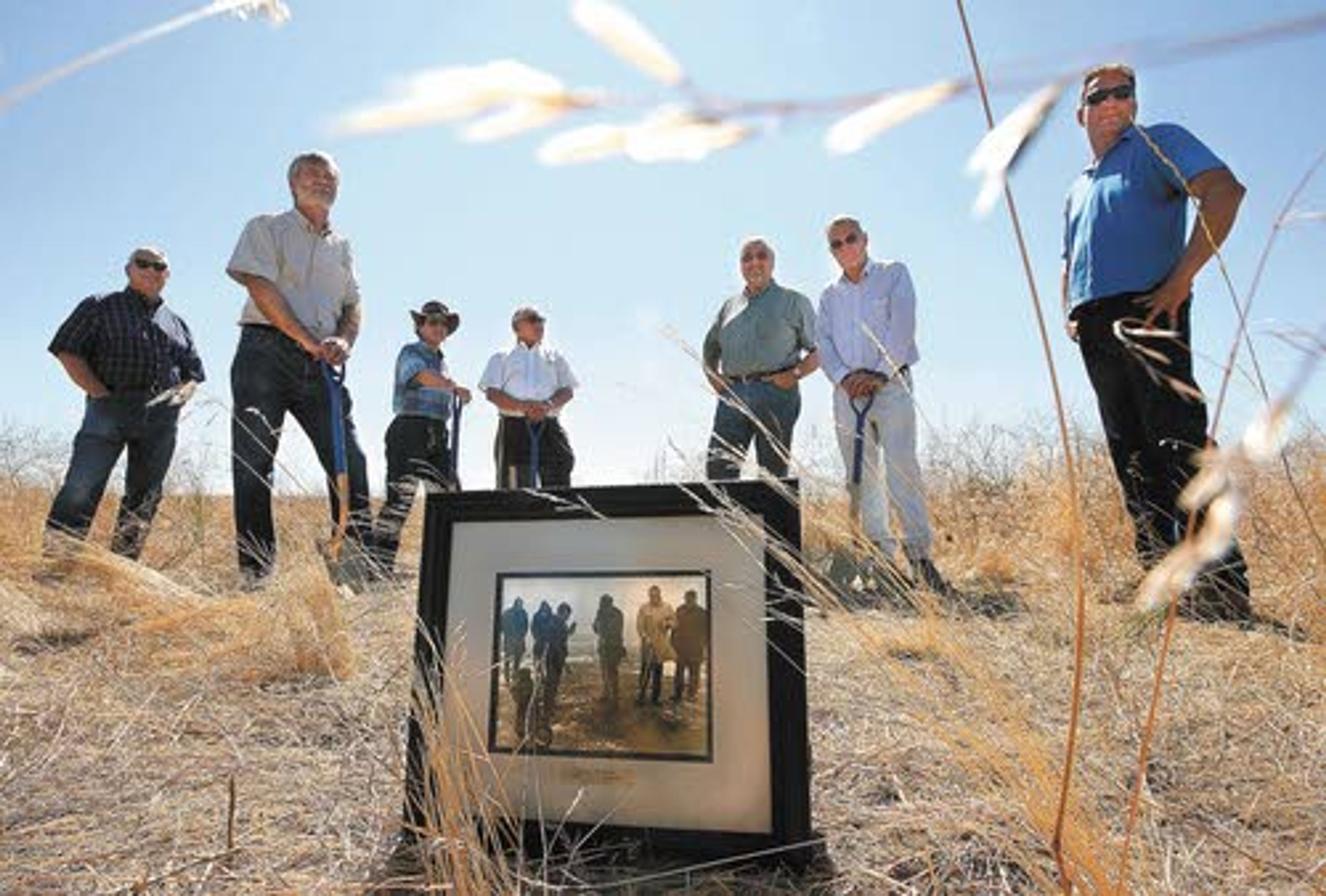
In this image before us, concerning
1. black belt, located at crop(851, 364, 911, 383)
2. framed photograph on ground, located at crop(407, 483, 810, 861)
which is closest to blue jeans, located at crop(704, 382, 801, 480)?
black belt, located at crop(851, 364, 911, 383)

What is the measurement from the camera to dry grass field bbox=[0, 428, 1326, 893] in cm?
86

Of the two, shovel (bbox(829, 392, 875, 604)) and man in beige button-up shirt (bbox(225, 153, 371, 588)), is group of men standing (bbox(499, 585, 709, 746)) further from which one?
man in beige button-up shirt (bbox(225, 153, 371, 588))

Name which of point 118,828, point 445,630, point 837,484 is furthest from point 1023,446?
point 118,828

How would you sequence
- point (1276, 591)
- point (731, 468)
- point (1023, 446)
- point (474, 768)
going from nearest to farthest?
point (474, 768)
point (1276, 591)
point (731, 468)
point (1023, 446)

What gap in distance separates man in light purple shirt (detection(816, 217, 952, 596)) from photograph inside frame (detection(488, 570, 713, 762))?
86.1 inches

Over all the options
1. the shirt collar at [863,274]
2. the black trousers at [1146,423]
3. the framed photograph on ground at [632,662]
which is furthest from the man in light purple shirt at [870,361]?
the framed photograph on ground at [632,662]

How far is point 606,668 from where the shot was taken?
1087 mm

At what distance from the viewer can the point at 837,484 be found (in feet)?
4.08

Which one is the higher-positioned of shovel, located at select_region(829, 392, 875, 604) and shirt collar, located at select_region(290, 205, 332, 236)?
shirt collar, located at select_region(290, 205, 332, 236)

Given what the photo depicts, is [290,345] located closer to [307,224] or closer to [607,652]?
[307,224]

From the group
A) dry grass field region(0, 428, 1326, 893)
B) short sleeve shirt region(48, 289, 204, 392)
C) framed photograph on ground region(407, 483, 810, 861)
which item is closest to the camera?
dry grass field region(0, 428, 1326, 893)

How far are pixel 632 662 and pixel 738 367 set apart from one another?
318 cm

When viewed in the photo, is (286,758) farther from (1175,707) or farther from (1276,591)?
(1276,591)

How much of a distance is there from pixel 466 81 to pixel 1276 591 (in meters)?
2.55
